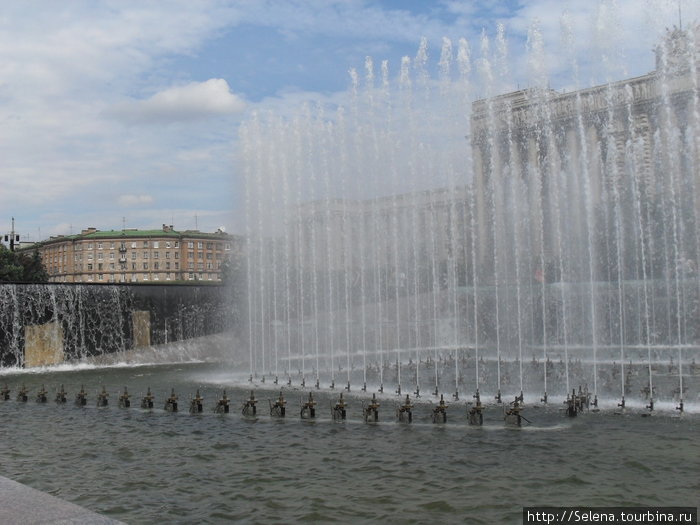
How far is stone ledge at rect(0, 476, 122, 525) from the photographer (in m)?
7.92

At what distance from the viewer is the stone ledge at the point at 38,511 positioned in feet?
26.0

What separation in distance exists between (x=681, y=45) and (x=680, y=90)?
43.6ft

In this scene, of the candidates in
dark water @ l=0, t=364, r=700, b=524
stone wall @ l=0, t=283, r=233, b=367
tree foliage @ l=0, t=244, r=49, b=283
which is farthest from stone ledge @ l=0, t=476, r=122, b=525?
tree foliage @ l=0, t=244, r=49, b=283

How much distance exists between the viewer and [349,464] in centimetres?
1497

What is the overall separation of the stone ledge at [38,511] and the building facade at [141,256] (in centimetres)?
11359

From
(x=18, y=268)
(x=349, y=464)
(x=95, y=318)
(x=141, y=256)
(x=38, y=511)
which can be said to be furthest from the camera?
(x=141, y=256)

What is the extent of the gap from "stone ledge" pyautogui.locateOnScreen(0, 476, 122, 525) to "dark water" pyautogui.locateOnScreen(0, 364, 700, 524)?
313 centimetres

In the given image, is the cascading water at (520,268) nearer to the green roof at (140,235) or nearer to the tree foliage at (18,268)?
the tree foliage at (18,268)

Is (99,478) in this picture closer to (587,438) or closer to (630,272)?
(587,438)

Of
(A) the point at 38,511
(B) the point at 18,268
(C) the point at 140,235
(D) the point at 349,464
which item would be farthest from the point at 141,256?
(A) the point at 38,511

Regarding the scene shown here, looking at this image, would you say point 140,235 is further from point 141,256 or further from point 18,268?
point 18,268

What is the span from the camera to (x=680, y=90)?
49094mm

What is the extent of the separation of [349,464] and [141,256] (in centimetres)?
11532

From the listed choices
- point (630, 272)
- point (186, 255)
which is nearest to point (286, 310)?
point (630, 272)
